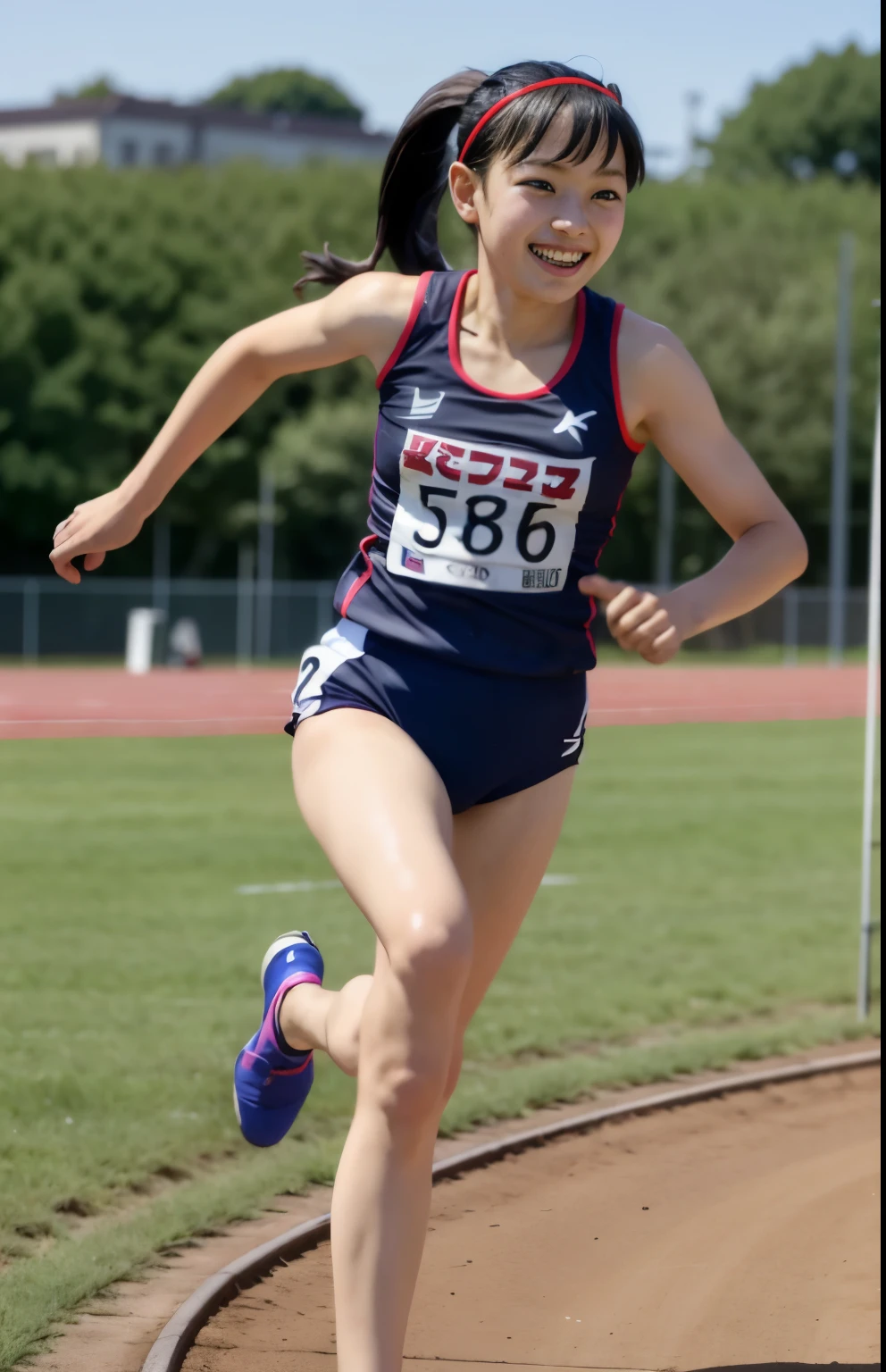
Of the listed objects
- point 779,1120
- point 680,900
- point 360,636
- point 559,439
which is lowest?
point 680,900

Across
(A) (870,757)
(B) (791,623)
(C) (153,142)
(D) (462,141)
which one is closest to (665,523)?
(B) (791,623)

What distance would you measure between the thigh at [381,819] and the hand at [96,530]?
22.6 inches

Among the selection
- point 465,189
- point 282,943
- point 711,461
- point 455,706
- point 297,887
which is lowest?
point 297,887

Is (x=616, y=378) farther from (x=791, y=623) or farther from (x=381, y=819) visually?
(x=791, y=623)

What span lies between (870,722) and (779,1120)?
140cm

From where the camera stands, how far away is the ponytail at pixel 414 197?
148 inches

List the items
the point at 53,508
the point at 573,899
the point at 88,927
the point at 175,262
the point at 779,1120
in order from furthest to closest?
1. the point at 175,262
2. the point at 53,508
3. the point at 573,899
4. the point at 88,927
5. the point at 779,1120

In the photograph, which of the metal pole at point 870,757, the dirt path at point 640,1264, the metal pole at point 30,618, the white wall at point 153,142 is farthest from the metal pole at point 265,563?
the white wall at point 153,142

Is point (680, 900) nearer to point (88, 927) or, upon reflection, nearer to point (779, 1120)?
point (88, 927)

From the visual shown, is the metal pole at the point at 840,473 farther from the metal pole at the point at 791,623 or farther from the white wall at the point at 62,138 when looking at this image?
the white wall at the point at 62,138

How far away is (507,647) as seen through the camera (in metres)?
3.39

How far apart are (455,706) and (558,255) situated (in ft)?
2.72

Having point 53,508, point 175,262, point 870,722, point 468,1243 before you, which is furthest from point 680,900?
point 175,262

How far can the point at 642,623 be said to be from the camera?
297cm
